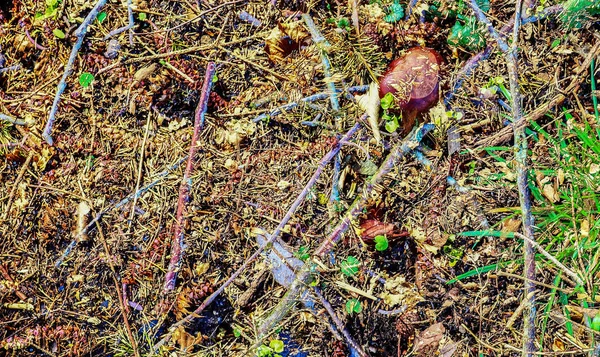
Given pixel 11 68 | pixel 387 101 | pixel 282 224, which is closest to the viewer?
pixel 387 101

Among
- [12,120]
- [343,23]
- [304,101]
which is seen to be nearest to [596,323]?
[304,101]

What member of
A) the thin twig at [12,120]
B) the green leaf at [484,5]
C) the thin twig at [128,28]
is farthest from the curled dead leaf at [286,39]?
the thin twig at [12,120]

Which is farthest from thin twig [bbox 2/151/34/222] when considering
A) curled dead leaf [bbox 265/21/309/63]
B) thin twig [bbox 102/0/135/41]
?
curled dead leaf [bbox 265/21/309/63]

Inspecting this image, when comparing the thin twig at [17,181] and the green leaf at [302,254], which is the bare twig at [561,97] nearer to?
the green leaf at [302,254]

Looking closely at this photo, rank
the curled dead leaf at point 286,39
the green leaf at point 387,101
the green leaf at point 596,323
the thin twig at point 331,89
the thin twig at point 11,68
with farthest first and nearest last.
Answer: the thin twig at point 11,68, the curled dead leaf at point 286,39, the thin twig at point 331,89, the green leaf at point 387,101, the green leaf at point 596,323

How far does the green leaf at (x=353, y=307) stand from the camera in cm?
245

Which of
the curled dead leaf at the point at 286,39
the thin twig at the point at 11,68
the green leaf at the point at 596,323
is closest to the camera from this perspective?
the green leaf at the point at 596,323

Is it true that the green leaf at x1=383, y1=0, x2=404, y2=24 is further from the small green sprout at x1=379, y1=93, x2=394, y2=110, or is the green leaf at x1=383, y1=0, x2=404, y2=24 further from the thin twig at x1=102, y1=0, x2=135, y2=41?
the thin twig at x1=102, y1=0, x2=135, y2=41

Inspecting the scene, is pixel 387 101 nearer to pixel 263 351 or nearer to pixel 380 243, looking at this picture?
pixel 380 243

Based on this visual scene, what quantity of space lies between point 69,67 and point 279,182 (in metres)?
1.31

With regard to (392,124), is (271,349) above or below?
below

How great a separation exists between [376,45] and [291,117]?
1.87 feet

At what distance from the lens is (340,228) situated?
2.48 meters

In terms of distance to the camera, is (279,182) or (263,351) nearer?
(263,351)
